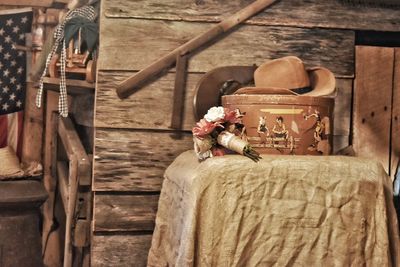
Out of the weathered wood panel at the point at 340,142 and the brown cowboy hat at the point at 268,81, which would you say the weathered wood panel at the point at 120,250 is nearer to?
the brown cowboy hat at the point at 268,81

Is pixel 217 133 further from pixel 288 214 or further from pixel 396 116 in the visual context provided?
pixel 396 116

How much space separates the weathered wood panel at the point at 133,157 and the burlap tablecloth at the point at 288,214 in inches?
28.8

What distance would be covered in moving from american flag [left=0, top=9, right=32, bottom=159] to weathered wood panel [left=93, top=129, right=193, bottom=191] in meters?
2.16

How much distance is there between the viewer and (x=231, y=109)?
7.27 ft

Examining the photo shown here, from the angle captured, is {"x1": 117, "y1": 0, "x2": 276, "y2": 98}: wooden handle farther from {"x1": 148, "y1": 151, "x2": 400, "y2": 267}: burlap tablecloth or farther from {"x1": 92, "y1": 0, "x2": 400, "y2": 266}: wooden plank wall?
{"x1": 148, "y1": 151, "x2": 400, "y2": 267}: burlap tablecloth

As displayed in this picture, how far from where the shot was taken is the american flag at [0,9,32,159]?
4.52 m

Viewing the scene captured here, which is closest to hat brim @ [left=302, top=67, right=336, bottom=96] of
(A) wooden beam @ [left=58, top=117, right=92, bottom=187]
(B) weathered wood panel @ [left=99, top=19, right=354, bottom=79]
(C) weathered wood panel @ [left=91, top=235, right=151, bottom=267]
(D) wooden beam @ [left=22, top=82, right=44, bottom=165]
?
(B) weathered wood panel @ [left=99, top=19, right=354, bottom=79]

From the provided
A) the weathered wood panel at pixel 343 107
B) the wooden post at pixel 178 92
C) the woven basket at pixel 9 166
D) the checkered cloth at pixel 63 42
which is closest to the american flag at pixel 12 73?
the woven basket at pixel 9 166

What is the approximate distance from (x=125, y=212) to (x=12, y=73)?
2.32 metres

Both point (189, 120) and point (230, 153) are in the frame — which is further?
point (189, 120)

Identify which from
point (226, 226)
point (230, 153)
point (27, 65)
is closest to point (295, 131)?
point (230, 153)

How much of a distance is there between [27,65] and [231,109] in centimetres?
288

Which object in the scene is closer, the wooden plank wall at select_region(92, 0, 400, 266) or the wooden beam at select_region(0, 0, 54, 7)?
the wooden plank wall at select_region(92, 0, 400, 266)

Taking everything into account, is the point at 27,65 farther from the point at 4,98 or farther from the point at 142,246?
the point at 142,246
